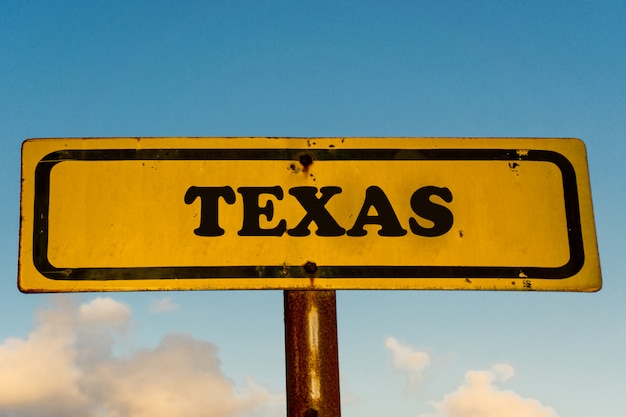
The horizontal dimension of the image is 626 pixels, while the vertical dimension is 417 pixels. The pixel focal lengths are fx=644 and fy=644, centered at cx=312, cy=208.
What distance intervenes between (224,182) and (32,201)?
60 cm

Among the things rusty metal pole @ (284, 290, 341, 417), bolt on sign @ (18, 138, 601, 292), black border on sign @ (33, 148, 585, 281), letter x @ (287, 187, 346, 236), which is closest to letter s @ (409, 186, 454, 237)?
bolt on sign @ (18, 138, 601, 292)

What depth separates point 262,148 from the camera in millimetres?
2082

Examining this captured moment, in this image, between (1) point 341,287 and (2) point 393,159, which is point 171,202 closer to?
(1) point 341,287

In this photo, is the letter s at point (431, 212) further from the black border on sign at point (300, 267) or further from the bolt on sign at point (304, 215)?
the black border on sign at point (300, 267)

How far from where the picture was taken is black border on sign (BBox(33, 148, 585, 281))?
196 cm

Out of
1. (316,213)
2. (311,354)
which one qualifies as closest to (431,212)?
(316,213)

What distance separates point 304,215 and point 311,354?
43 centimetres

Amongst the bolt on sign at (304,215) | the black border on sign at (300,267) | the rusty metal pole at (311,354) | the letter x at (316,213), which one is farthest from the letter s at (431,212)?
the rusty metal pole at (311,354)

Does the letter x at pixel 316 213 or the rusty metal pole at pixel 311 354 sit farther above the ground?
the letter x at pixel 316 213

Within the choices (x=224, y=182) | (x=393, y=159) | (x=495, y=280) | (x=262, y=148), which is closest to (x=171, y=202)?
(x=224, y=182)

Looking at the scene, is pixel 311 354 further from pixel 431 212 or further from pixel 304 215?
pixel 431 212

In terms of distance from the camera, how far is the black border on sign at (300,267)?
1.96 metres

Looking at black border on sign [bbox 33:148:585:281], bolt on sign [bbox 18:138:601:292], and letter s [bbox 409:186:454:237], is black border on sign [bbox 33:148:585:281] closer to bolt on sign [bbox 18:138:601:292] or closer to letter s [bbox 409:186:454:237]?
bolt on sign [bbox 18:138:601:292]

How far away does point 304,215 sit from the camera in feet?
6.60
